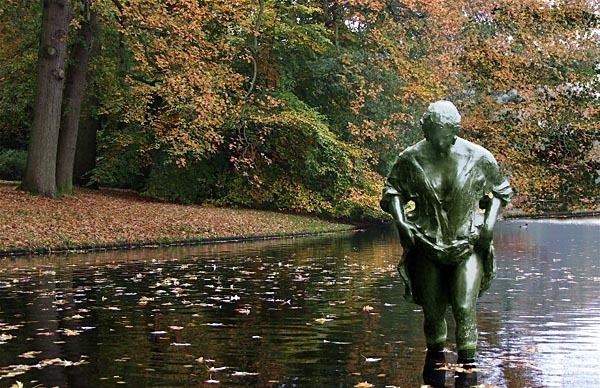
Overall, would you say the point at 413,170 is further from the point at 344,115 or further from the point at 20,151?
the point at 20,151

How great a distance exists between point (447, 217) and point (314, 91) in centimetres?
2968

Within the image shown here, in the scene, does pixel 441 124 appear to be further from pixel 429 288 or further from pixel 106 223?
pixel 106 223

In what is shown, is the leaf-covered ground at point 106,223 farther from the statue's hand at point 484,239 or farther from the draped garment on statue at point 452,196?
the statue's hand at point 484,239

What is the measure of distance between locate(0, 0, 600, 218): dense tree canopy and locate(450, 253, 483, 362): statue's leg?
18.9 meters

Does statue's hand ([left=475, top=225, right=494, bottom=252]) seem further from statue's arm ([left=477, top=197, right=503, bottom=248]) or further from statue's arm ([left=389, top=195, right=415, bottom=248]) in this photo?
statue's arm ([left=389, top=195, right=415, bottom=248])

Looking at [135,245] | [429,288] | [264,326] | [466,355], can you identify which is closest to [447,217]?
[429,288]

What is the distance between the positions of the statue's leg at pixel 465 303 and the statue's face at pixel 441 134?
91 centimetres

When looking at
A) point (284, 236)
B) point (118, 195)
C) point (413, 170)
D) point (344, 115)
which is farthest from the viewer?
point (344, 115)

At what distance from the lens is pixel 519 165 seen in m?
27.3

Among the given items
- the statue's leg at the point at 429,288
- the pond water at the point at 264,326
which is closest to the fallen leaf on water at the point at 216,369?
the pond water at the point at 264,326

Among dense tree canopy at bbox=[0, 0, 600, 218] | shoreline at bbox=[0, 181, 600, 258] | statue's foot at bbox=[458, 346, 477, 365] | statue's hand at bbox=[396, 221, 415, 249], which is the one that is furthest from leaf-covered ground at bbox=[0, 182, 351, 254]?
statue's foot at bbox=[458, 346, 477, 365]

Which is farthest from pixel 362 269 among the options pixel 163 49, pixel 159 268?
pixel 163 49

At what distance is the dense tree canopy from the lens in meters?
27.0

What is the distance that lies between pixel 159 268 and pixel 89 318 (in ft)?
22.0
